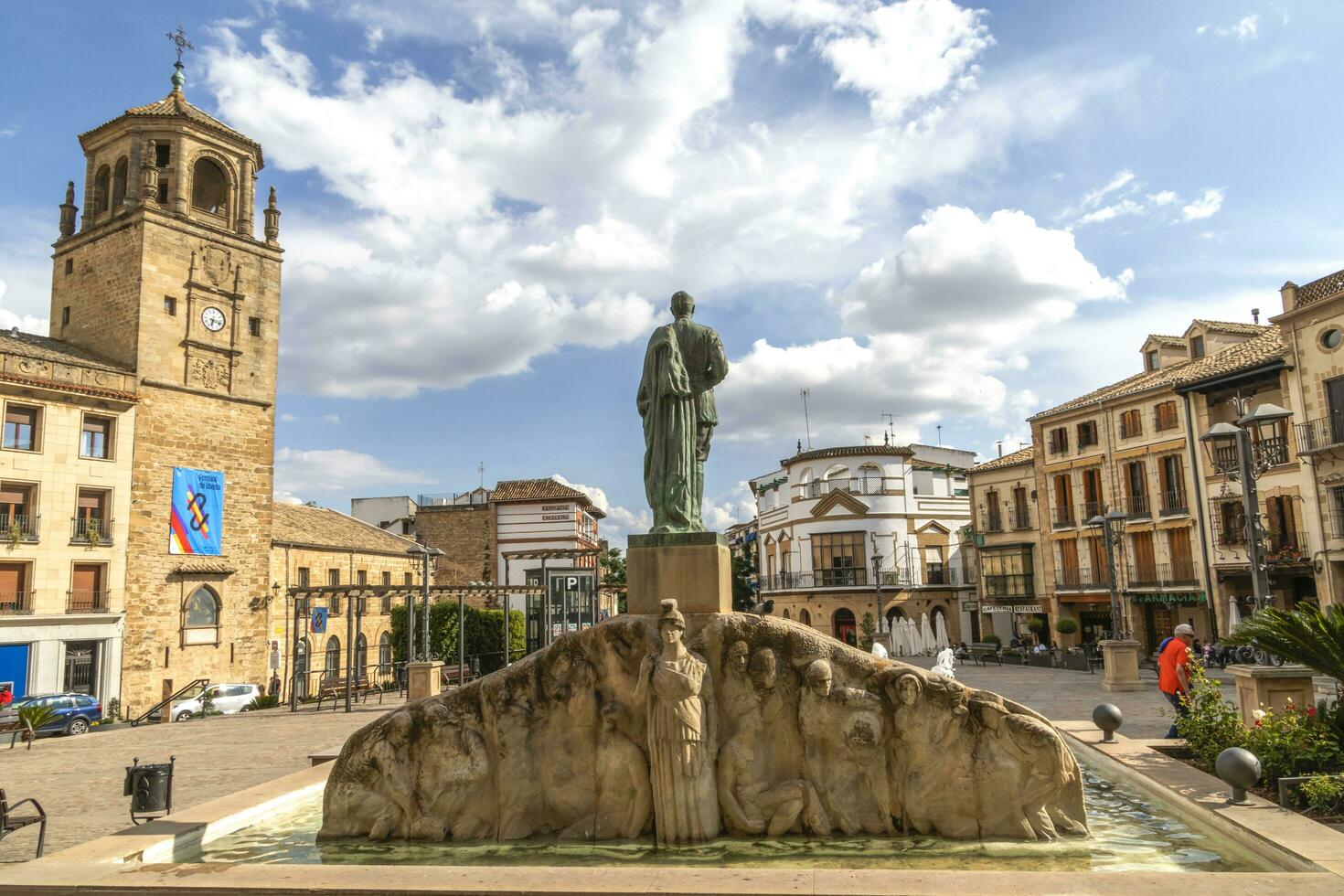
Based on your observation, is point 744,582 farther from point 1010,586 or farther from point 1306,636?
point 1306,636

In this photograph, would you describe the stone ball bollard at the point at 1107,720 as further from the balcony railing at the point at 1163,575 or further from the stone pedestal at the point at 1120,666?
the balcony railing at the point at 1163,575

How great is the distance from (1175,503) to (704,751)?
3269 cm

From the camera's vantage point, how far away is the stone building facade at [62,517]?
88.1 feet

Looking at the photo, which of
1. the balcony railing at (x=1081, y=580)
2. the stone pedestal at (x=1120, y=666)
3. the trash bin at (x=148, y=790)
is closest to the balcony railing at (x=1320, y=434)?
the balcony railing at (x=1081, y=580)

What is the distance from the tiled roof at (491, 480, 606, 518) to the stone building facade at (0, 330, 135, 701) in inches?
1094

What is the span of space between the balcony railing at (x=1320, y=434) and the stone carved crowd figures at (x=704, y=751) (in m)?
24.6

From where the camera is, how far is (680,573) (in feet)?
28.0

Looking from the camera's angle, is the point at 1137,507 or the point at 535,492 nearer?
the point at 1137,507

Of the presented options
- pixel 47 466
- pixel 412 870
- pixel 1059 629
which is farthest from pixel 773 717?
pixel 1059 629

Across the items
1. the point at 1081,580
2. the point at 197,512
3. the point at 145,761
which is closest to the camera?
the point at 145,761

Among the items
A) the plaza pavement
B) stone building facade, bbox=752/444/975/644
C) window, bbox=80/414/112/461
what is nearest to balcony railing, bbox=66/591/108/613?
window, bbox=80/414/112/461

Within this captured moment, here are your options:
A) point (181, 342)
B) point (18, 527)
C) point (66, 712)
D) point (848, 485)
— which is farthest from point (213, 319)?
point (848, 485)

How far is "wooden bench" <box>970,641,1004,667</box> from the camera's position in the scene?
34.7 meters

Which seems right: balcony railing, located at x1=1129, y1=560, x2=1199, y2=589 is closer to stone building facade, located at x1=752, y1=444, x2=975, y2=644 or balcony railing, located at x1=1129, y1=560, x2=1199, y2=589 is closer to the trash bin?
stone building facade, located at x1=752, y1=444, x2=975, y2=644
